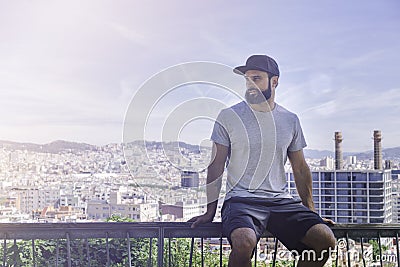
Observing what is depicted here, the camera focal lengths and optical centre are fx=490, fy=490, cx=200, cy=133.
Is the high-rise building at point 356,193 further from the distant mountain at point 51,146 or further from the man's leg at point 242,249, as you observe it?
the man's leg at point 242,249

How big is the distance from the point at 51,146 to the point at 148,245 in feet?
15.5

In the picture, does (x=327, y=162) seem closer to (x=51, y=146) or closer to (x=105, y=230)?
(x=51, y=146)

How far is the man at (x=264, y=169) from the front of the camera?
153 cm

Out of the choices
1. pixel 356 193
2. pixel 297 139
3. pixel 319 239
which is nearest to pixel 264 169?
pixel 297 139

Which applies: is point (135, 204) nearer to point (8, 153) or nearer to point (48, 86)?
point (8, 153)

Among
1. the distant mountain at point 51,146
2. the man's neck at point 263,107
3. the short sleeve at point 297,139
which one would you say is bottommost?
the short sleeve at point 297,139

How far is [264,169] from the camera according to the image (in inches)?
63.1

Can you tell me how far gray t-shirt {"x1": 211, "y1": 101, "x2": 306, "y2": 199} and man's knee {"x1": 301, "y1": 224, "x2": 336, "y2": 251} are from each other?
176 millimetres

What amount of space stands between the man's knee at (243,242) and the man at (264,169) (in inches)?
2.8

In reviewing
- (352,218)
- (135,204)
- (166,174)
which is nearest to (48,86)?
(135,204)

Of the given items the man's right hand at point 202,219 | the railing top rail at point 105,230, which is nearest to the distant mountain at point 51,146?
the railing top rail at point 105,230

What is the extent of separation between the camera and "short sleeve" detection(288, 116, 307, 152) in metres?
1.68

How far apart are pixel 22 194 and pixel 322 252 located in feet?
18.9

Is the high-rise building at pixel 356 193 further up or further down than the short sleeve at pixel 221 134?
further down
